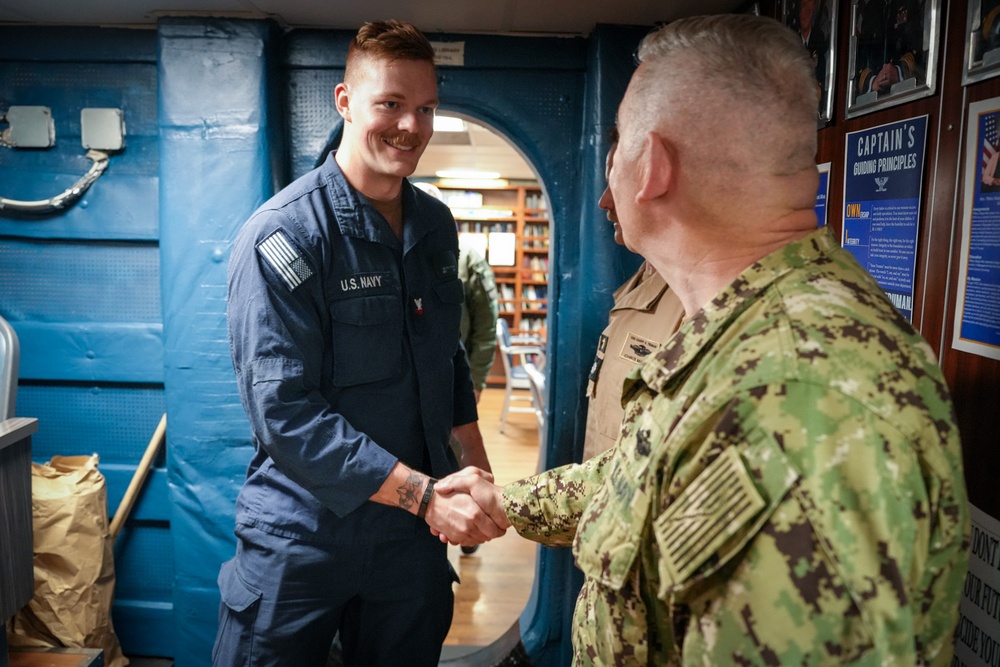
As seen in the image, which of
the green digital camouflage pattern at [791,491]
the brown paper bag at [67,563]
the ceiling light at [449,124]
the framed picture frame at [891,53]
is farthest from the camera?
the ceiling light at [449,124]

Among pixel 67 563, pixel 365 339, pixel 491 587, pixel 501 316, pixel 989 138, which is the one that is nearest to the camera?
pixel 989 138

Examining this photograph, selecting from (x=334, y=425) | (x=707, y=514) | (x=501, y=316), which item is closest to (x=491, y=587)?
(x=334, y=425)

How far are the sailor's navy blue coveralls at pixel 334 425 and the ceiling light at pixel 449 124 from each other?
3.80 m

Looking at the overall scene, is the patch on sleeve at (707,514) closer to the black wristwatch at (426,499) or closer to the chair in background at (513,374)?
the black wristwatch at (426,499)

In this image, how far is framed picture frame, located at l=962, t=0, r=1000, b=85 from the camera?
1.05m

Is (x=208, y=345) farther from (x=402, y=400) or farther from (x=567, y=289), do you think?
(x=567, y=289)

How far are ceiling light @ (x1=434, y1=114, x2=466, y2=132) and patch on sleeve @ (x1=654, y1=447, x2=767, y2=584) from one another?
494 cm

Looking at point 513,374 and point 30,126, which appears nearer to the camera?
point 30,126

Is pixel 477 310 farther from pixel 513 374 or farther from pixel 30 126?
pixel 513 374

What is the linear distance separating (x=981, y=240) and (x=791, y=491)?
28.5 inches

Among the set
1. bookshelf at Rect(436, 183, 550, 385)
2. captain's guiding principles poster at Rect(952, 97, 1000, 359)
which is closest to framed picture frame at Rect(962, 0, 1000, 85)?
captain's guiding principles poster at Rect(952, 97, 1000, 359)

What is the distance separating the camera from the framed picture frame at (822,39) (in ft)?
5.31

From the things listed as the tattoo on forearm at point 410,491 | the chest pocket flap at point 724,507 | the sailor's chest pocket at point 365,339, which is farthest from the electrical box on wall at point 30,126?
the chest pocket flap at point 724,507

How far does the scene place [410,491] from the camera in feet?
5.15
